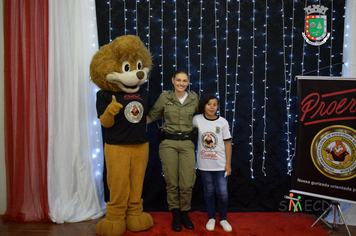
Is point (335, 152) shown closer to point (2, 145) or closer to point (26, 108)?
point (26, 108)

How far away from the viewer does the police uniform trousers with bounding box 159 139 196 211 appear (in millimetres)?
2537

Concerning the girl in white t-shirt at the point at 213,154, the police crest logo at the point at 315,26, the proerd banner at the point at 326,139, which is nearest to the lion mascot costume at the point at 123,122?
→ the girl in white t-shirt at the point at 213,154

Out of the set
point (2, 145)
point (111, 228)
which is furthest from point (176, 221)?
point (2, 145)

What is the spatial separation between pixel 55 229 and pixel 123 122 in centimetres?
123

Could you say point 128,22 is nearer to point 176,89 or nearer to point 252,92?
point 176,89

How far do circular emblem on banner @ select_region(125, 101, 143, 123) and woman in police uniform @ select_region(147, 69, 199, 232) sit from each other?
19 centimetres

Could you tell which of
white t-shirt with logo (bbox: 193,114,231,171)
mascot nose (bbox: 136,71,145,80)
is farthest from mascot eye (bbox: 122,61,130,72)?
white t-shirt with logo (bbox: 193,114,231,171)

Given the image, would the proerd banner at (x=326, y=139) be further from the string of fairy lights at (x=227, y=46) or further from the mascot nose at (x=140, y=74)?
the mascot nose at (x=140, y=74)

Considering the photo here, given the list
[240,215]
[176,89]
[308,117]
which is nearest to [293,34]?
[308,117]

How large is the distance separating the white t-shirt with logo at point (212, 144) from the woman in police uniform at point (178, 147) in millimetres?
95

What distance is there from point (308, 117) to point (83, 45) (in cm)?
233

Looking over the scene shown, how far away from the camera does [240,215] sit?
2.91 m

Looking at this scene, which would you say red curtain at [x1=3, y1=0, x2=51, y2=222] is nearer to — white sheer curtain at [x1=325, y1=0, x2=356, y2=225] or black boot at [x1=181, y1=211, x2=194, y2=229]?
black boot at [x1=181, y1=211, x2=194, y2=229]

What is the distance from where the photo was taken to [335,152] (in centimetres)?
251
